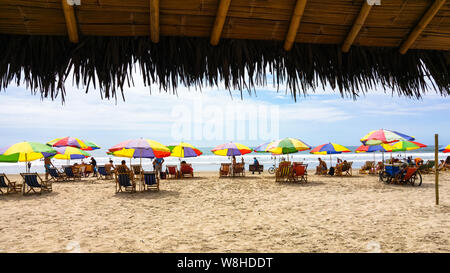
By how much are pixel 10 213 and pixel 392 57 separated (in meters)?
10.0

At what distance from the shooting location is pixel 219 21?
195cm

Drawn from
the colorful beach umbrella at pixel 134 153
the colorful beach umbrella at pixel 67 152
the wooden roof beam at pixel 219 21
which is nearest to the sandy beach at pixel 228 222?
the colorful beach umbrella at pixel 134 153

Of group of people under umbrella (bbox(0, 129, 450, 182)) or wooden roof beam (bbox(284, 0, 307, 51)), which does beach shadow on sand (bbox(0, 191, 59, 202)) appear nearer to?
group of people under umbrella (bbox(0, 129, 450, 182))

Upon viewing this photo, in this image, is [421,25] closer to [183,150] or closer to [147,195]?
[147,195]

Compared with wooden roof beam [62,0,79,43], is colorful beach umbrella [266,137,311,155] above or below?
below

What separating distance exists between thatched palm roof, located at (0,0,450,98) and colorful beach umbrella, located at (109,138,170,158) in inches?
396

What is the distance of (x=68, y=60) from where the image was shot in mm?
Answer: 2135

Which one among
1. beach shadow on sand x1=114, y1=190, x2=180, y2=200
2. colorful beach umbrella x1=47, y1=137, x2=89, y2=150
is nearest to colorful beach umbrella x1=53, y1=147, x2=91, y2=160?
colorful beach umbrella x1=47, y1=137, x2=89, y2=150

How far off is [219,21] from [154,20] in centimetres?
40

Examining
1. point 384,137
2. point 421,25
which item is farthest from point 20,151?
point 384,137

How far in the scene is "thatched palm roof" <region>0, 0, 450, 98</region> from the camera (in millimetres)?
1920

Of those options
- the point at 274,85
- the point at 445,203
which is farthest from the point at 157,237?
the point at 445,203
